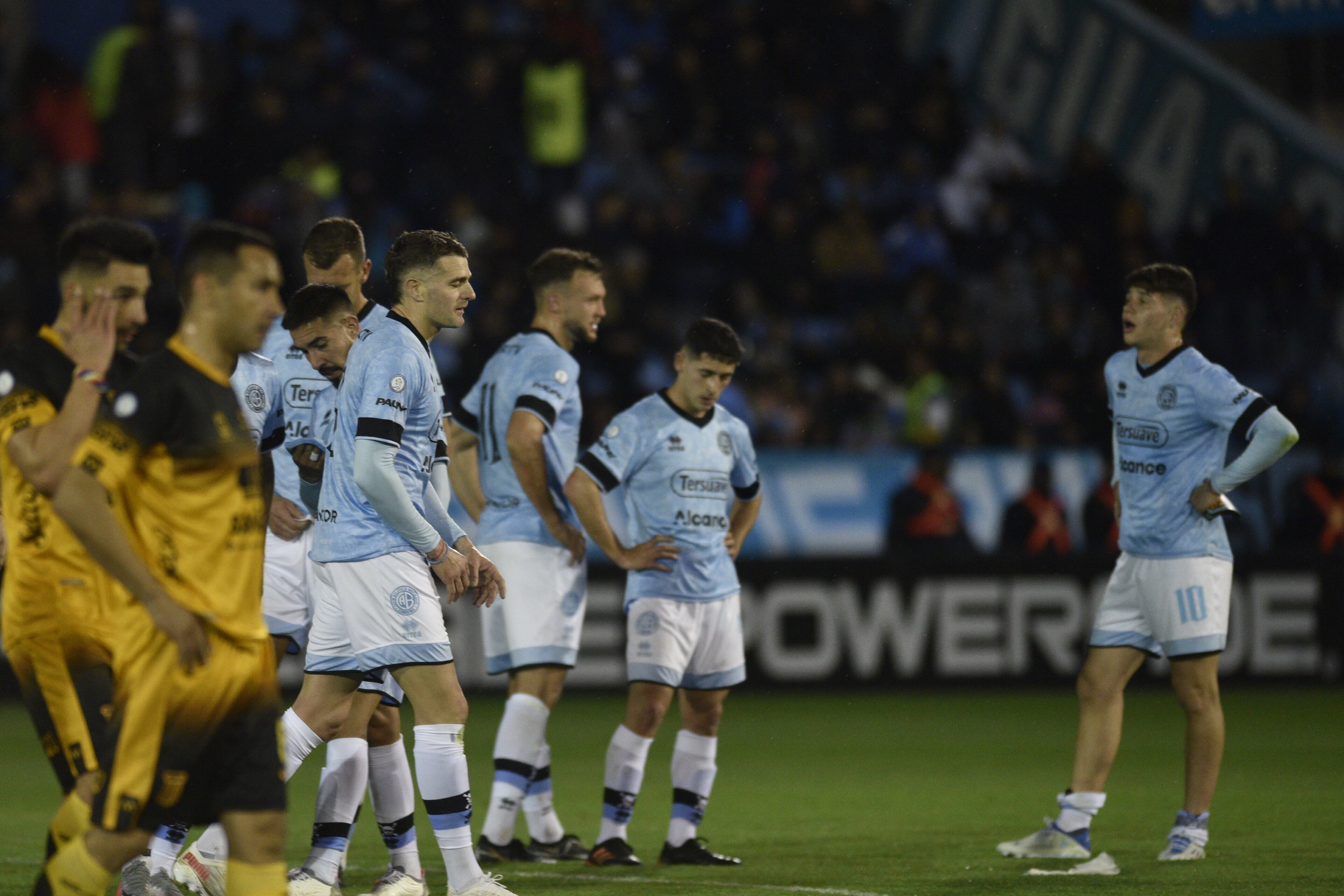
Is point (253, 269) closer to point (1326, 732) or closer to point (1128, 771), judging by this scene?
point (1128, 771)

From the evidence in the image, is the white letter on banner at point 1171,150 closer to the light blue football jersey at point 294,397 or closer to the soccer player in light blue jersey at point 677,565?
the soccer player in light blue jersey at point 677,565

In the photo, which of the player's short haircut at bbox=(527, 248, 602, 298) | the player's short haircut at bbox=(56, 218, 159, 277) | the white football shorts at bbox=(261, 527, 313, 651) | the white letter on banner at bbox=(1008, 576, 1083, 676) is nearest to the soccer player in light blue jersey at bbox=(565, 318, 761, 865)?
the player's short haircut at bbox=(527, 248, 602, 298)

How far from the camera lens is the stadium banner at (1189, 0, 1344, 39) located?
1558 centimetres

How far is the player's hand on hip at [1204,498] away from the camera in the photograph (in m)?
7.75

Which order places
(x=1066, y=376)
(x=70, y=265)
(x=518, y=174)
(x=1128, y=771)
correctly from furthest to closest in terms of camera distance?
(x=518, y=174), (x=1066, y=376), (x=1128, y=771), (x=70, y=265)

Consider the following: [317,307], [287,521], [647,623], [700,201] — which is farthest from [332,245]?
[700,201]

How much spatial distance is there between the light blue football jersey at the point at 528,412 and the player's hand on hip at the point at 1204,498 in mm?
2750

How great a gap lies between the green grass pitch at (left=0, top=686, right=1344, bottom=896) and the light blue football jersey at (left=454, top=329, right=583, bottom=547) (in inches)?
60.5

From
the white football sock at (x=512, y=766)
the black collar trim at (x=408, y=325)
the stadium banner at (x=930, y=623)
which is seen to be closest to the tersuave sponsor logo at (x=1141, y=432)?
the white football sock at (x=512, y=766)

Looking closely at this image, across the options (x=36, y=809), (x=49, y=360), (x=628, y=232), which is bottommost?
(x=36, y=809)

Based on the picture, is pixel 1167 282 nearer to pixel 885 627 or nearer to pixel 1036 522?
pixel 885 627

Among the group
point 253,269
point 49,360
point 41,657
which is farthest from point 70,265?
point 41,657

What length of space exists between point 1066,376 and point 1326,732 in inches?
234

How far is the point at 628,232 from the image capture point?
18281mm
